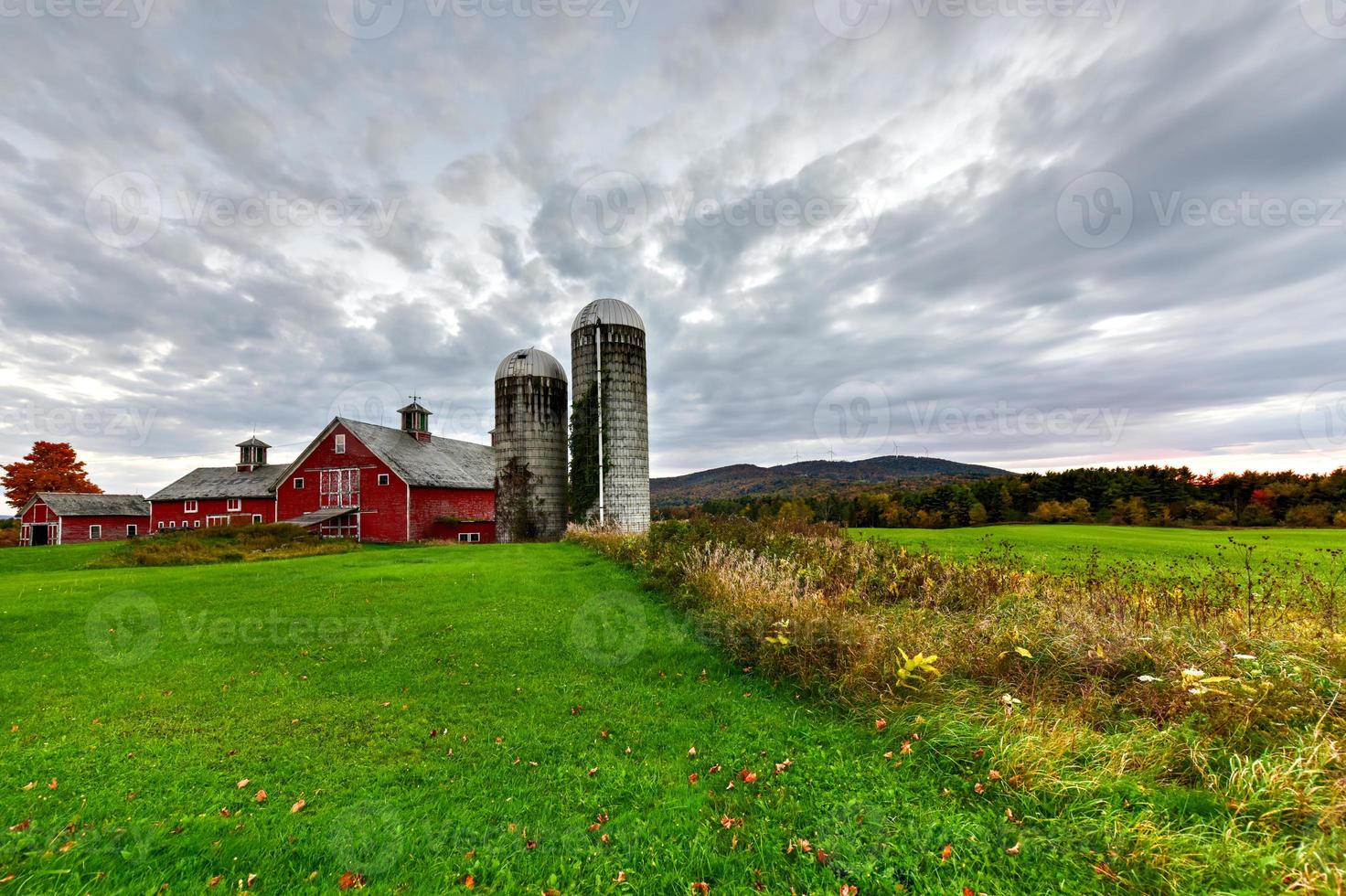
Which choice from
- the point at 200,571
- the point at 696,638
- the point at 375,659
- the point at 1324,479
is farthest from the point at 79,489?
the point at 1324,479

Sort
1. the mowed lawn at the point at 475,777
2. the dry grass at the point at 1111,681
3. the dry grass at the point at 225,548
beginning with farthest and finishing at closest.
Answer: the dry grass at the point at 225,548
the mowed lawn at the point at 475,777
the dry grass at the point at 1111,681

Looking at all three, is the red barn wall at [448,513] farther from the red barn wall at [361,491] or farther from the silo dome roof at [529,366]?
the silo dome roof at [529,366]

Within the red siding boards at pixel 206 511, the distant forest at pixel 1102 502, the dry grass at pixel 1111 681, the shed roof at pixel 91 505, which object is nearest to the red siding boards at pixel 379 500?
the red siding boards at pixel 206 511

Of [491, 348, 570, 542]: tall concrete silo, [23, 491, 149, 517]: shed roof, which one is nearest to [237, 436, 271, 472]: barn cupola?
[23, 491, 149, 517]: shed roof

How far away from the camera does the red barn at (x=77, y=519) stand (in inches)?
1481

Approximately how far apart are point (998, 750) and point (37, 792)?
305 inches

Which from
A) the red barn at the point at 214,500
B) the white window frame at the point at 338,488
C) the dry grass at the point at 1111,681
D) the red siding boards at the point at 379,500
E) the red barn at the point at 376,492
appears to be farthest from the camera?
the red barn at the point at 214,500

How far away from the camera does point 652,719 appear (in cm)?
552

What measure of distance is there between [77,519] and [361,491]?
2573cm

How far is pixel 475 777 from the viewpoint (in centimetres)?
Answer: 451

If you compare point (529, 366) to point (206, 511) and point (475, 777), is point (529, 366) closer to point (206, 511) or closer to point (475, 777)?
point (475, 777)

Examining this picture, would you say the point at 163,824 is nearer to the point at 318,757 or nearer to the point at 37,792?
the point at 318,757

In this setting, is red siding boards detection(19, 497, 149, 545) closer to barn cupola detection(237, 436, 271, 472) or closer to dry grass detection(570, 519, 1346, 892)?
barn cupola detection(237, 436, 271, 472)

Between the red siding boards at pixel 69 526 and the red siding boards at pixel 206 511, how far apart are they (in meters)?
2.96
